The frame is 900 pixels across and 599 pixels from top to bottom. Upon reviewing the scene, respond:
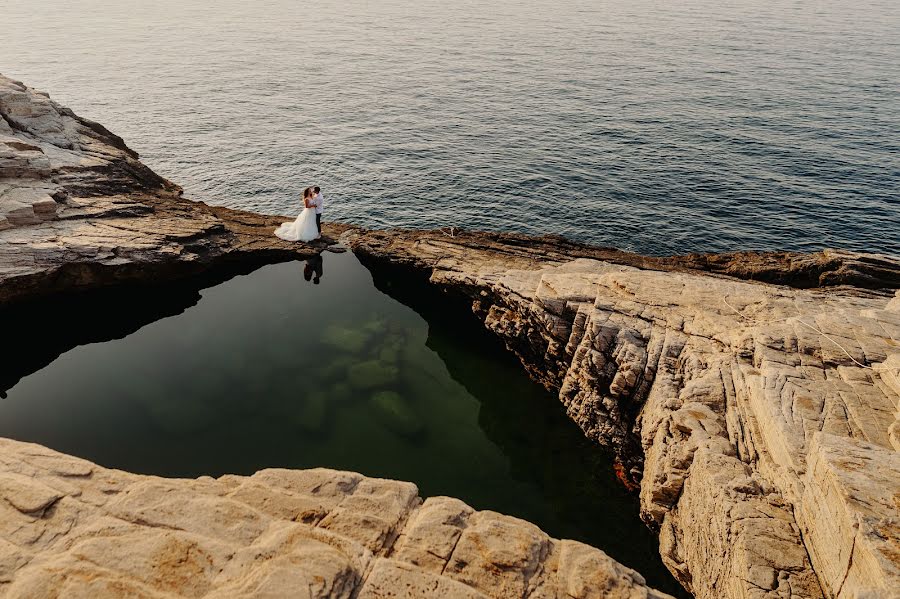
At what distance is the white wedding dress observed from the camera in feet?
99.5

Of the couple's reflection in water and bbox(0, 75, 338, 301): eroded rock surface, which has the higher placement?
bbox(0, 75, 338, 301): eroded rock surface

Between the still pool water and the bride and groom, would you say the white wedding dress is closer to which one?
the bride and groom

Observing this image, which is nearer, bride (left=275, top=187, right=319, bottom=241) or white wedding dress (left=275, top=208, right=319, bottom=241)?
bride (left=275, top=187, right=319, bottom=241)

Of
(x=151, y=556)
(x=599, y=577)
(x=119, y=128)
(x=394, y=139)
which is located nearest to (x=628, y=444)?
(x=599, y=577)

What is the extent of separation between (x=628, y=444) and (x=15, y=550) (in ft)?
55.0

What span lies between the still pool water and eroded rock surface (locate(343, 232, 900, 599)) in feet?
5.39

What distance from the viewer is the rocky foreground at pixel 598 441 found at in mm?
9273

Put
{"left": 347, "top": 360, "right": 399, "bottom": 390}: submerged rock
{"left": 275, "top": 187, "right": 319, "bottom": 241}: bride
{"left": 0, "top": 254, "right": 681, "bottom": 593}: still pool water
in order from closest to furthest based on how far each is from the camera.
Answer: {"left": 0, "top": 254, "right": 681, "bottom": 593}: still pool water, {"left": 347, "top": 360, "right": 399, "bottom": 390}: submerged rock, {"left": 275, "top": 187, "right": 319, "bottom": 241}: bride

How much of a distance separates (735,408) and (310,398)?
48.9 ft

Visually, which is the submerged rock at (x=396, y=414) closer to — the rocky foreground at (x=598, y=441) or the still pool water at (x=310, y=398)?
the still pool water at (x=310, y=398)

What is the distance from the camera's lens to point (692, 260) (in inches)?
1232

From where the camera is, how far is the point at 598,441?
63.6ft

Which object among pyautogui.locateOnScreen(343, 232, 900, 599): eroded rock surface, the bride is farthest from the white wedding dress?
pyautogui.locateOnScreen(343, 232, 900, 599): eroded rock surface

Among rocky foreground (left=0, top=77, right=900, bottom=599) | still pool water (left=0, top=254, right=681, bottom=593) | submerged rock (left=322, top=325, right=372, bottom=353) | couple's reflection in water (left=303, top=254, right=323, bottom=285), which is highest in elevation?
rocky foreground (left=0, top=77, right=900, bottom=599)
